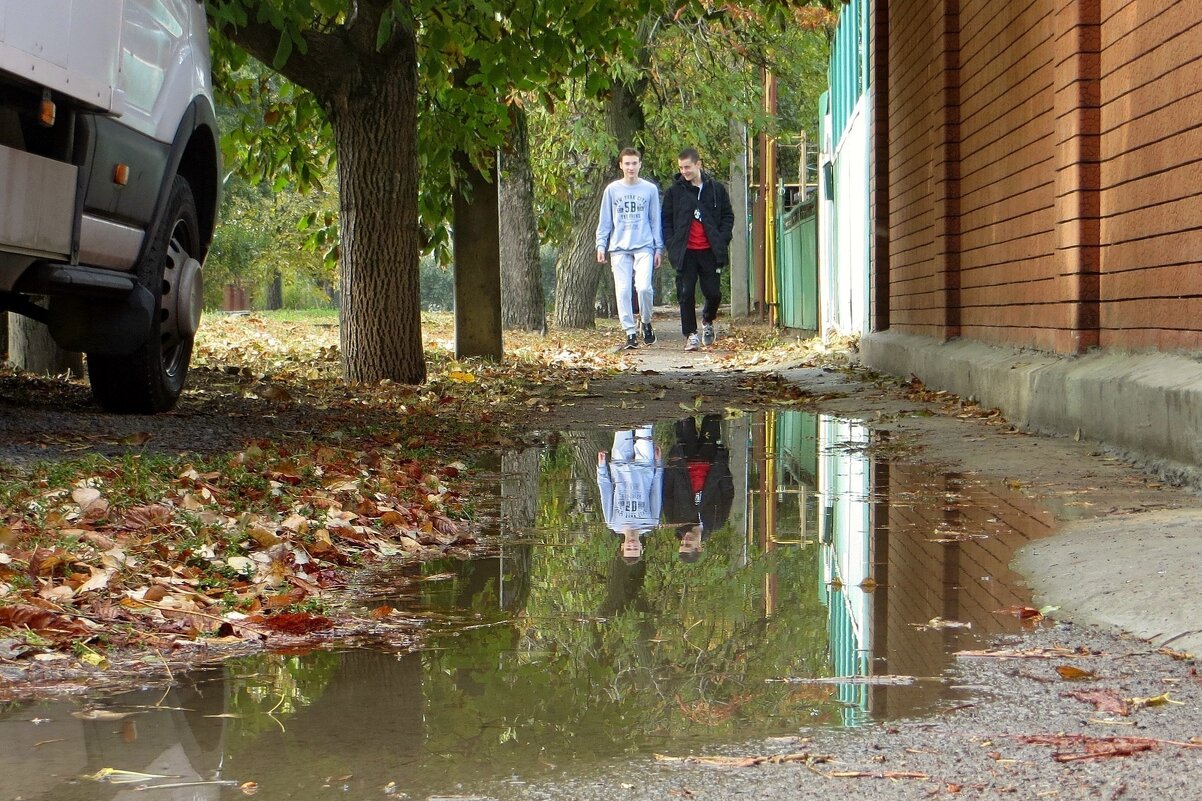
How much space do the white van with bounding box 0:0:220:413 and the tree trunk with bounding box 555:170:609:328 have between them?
1686 centimetres

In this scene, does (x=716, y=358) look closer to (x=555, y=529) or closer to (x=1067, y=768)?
(x=555, y=529)

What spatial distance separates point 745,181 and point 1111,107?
2096 centimetres

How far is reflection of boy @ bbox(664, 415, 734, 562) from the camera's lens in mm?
5262

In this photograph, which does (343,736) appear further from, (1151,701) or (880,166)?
(880,166)

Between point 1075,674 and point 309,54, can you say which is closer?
point 1075,674

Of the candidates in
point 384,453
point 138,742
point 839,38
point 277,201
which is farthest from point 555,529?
point 277,201

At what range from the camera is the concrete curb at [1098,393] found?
5691 millimetres

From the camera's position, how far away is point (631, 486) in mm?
6422

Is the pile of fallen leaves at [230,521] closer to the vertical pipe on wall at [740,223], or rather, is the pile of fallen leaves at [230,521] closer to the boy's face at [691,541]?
the boy's face at [691,541]

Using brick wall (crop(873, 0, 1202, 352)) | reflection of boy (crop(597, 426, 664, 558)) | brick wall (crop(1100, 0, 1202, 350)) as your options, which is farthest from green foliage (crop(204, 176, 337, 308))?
brick wall (crop(1100, 0, 1202, 350))

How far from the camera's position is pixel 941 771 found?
8.60 feet

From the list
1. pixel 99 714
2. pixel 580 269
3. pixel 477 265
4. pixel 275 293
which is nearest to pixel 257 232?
pixel 275 293

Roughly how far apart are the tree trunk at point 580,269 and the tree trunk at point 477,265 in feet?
34.8

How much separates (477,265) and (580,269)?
11.0 m
